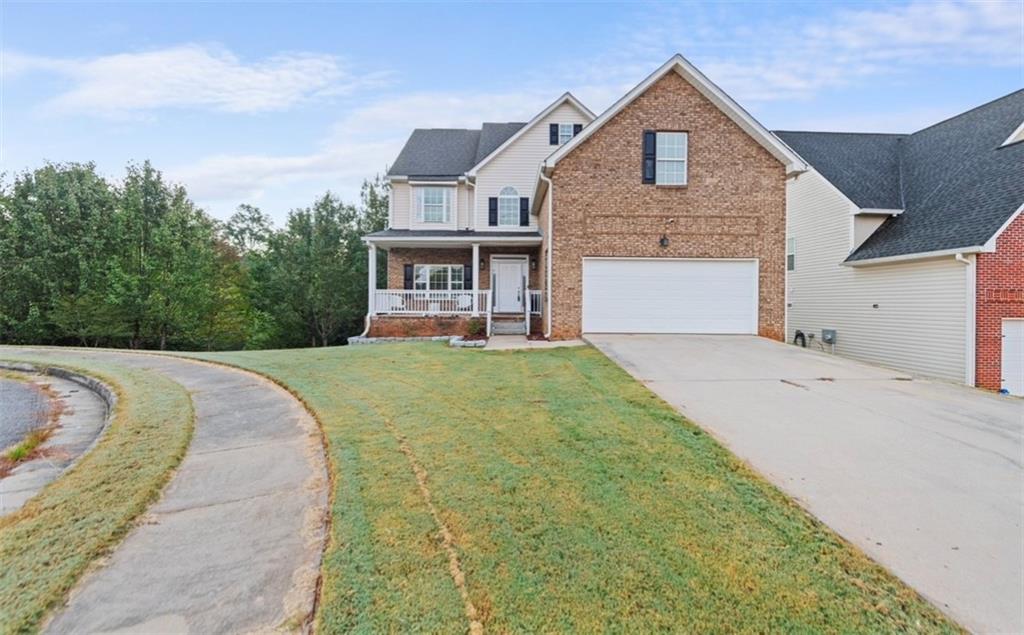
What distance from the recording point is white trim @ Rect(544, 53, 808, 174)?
1277cm

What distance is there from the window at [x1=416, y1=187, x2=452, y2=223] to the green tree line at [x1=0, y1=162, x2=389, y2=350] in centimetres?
795

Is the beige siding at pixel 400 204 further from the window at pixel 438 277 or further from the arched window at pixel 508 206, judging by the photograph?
the arched window at pixel 508 206

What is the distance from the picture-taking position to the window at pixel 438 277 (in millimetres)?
18406

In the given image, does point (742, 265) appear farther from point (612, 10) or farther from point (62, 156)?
point (62, 156)

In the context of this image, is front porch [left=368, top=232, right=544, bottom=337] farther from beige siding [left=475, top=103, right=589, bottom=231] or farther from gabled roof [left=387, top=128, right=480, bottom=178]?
gabled roof [left=387, top=128, right=480, bottom=178]

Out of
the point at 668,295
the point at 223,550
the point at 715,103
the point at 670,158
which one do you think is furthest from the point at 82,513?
the point at 715,103

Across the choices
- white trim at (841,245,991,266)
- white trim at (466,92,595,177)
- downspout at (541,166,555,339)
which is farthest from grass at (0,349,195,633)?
white trim at (841,245,991,266)

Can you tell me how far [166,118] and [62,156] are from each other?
8082 millimetres

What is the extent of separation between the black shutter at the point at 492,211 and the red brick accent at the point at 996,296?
45.7ft

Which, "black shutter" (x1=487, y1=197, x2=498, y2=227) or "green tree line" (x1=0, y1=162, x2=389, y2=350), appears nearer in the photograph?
"black shutter" (x1=487, y1=197, x2=498, y2=227)

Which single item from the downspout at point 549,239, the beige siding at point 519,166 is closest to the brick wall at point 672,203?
the downspout at point 549,239

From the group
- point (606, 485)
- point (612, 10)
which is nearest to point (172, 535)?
point (606, 485)

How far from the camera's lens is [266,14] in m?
12.0

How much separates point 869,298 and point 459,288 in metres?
13.7
